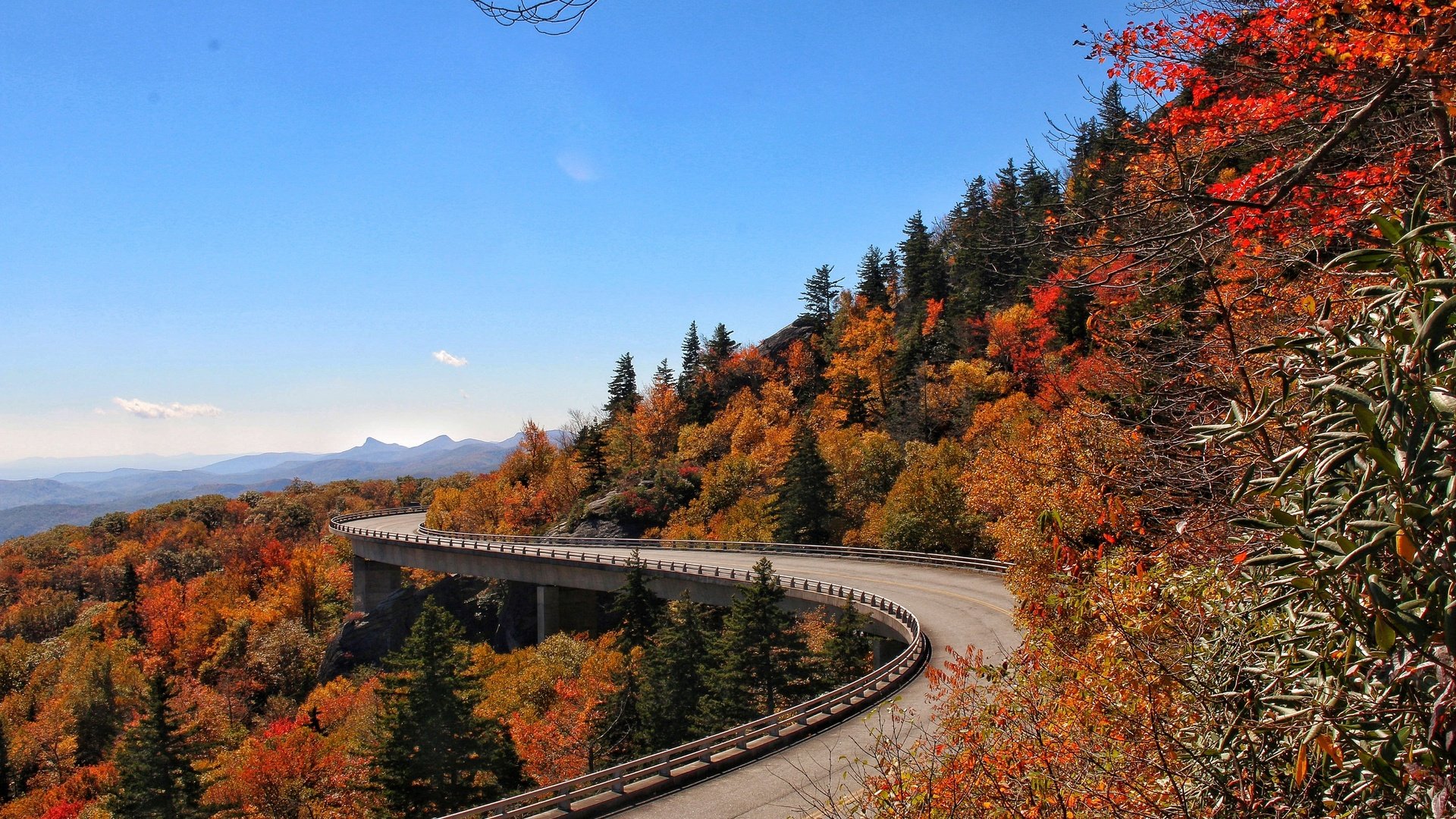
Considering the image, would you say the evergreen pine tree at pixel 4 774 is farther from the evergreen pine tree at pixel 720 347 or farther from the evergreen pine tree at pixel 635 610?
the evergreen pine tree at pixel 720 347

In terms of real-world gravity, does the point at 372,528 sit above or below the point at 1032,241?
below

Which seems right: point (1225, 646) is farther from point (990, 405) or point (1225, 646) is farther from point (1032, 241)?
point (990, 405)

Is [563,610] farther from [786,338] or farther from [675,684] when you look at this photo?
[786,338]

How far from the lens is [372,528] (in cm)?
6988

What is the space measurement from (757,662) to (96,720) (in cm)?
4444

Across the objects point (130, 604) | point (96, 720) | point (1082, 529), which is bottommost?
point (96, 720)

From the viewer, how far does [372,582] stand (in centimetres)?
6350

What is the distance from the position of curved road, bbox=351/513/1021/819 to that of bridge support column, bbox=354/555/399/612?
24.5 metres

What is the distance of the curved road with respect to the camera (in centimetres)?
1283

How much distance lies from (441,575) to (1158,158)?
65.4 meters

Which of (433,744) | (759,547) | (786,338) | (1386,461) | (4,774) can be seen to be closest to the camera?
(1386,461)

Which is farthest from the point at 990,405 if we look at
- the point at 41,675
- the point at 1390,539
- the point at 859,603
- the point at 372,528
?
the point at 41,675

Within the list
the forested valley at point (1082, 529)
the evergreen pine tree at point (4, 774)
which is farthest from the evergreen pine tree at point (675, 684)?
the evergreen pine tree at point (4, 774)

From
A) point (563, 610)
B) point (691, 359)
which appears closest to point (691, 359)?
point (691, 359)
